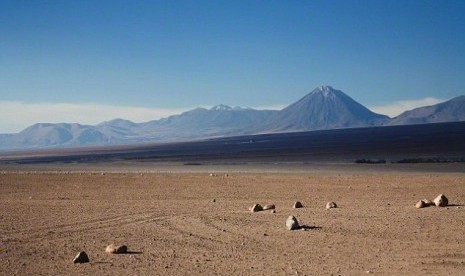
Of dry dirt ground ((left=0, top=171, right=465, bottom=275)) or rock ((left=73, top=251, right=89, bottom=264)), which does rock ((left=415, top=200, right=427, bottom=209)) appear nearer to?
dry dirt ground ((left=0, top=171, right=465, bottom=275))

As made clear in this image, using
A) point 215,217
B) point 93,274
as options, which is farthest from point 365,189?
point 93,274

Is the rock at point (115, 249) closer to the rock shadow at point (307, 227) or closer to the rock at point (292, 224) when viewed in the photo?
the rock at point (292, 224)

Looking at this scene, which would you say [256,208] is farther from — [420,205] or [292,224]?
[420,205]

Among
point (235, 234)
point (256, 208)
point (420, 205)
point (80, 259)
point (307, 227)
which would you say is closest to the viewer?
point (80, 259)

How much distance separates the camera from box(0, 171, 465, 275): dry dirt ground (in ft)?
32.0

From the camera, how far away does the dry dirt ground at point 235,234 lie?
32.0 feet

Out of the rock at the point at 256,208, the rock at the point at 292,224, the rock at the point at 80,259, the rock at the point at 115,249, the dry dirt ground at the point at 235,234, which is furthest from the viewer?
the rock at the point at 256,208

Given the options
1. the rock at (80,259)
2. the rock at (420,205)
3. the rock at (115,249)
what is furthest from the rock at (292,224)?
the rock at (80,259)

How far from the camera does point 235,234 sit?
12703 millimetres

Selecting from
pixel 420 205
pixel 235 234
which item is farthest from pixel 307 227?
pixel 420 205

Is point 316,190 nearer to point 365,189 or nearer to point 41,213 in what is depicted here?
point 365,189

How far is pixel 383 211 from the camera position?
15.5 metres

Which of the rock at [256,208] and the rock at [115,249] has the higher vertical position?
the rock at [256,208]

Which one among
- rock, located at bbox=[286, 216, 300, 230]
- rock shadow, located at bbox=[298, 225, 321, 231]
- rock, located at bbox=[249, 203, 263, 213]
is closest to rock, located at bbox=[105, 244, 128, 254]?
rock, located at bbox=[286, 216, 300, 230]
